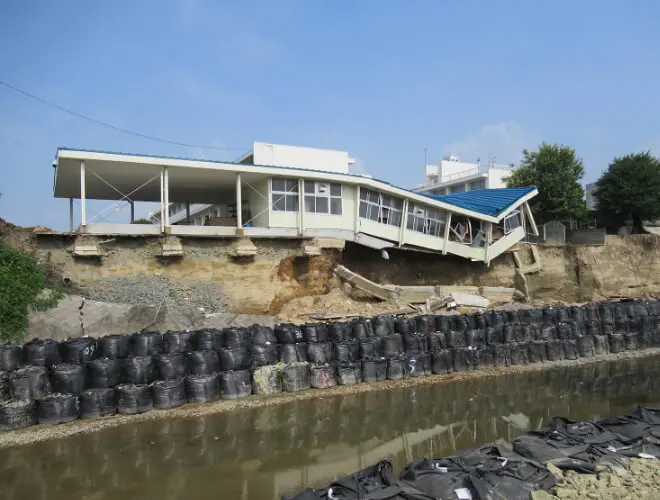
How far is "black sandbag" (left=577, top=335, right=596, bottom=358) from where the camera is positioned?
54.4 feet

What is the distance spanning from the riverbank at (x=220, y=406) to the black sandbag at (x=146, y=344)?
1.89 meters

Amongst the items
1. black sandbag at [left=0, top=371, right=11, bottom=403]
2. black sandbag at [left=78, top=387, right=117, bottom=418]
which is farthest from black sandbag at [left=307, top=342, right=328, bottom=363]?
black sandbag at [left=0, top=371, right=11, bottom=403]

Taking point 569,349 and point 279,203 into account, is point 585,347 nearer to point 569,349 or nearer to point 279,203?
point 569,349

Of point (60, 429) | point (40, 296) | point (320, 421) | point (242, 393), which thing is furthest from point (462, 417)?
point (40, 296)

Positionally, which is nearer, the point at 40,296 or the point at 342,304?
the point at 40,296

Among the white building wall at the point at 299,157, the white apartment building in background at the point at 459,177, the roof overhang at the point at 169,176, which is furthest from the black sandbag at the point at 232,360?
A: the white apartment building in background at the point at 459,177

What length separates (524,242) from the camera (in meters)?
28.0

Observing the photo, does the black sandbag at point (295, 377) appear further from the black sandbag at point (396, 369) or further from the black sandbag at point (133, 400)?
the black sandbag at point (133, 400)

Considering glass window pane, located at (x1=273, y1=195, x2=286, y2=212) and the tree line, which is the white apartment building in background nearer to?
the tree line

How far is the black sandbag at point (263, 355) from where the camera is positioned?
472 inches

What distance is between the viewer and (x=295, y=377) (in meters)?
11.8

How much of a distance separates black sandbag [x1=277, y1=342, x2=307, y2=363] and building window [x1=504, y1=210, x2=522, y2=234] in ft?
55.5

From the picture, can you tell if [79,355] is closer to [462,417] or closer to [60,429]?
[60,429]

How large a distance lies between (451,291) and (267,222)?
27.8ft
